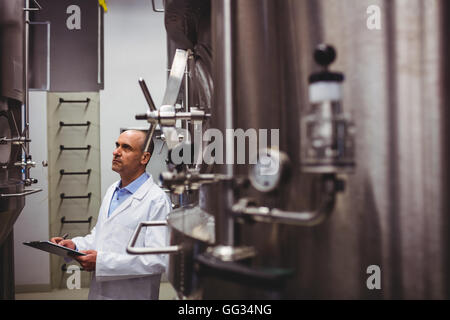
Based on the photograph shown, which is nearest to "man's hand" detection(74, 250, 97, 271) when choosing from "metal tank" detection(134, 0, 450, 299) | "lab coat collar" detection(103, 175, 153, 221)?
"lab coat collar" detection(103, 175, 153, 221)

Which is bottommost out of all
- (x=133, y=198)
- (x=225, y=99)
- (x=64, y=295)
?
(x=64, y=295)

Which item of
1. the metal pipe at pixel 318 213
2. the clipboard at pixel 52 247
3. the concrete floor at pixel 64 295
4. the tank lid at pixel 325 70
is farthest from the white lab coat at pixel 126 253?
the concrete floor at pixel 64 295

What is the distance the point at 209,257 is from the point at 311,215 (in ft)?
0.66

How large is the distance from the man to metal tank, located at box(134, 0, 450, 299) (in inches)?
28.0

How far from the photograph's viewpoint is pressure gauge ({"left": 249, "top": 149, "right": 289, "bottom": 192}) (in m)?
0.61

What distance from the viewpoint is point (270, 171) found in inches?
24.9

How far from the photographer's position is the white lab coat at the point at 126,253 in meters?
1.45

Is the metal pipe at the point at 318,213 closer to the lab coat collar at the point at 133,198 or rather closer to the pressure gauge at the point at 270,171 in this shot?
the pressure gauge at the point at 270,171

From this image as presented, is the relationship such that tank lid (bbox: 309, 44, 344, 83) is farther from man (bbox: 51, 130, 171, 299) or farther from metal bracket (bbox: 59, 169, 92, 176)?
metal bracket (bbox: 59, 169, 92, 176)

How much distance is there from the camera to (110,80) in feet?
10.8

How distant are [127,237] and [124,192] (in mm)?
279

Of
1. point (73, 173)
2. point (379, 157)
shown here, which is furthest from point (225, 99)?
point (73, 173)

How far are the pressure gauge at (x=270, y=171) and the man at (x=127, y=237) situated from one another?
29.4 inches

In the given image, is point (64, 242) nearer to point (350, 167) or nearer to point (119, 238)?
point (119, 238)
